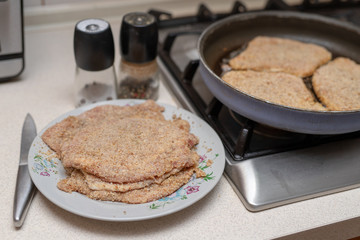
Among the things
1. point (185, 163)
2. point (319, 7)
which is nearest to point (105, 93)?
point (185, 163)

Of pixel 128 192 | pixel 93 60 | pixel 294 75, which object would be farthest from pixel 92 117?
pixel 294 75

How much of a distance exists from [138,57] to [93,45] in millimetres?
128

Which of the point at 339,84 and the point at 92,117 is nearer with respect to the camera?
the point at 92,117

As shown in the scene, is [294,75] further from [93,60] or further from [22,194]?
[22,194]

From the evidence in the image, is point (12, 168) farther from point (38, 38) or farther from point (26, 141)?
point (38, 38)

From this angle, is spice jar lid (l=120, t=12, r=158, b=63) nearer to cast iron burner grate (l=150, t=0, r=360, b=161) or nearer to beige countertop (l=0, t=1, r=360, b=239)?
cast iron burner grate (l=150, t=0, r=360, b=161)

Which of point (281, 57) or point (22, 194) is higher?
point (281, 57)

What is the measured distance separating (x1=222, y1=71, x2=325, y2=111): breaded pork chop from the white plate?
18 centimetres

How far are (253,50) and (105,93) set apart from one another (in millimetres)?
441

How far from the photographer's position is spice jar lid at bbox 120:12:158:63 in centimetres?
93

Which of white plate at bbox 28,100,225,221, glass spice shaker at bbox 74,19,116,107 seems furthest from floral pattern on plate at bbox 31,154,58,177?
glass spice shaker at bbox 74,19,116,107

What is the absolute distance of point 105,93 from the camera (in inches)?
40.7

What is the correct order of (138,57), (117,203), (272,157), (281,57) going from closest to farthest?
(117,203)
(272,157)
(138,57)
(281,57)

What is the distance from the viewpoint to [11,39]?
1001mm
